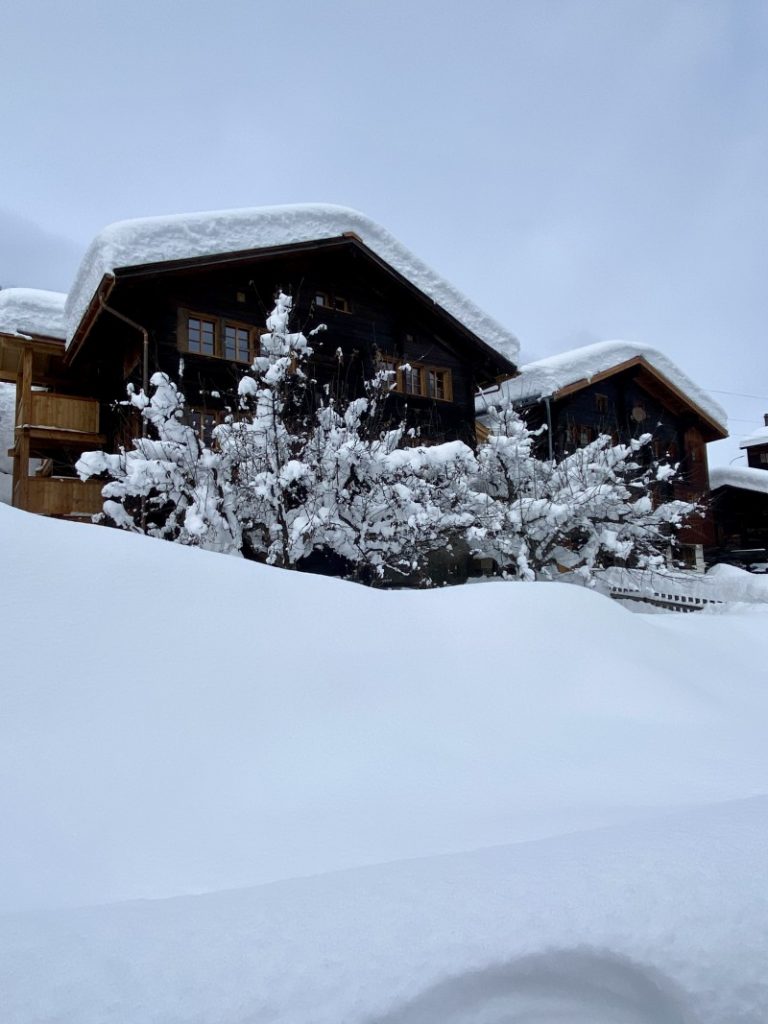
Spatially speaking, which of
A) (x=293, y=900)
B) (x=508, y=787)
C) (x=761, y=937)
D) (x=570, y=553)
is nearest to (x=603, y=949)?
(x=761, y=937)

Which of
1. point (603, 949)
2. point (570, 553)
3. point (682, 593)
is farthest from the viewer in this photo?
point (682, 593)

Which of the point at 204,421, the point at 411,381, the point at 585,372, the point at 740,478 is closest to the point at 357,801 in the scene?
the point at 204,421

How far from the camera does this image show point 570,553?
12570 millimetres

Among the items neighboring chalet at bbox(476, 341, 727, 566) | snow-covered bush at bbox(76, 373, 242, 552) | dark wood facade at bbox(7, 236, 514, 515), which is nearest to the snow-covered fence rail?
neighboring chalet at bbox(476, 341, 727, 566)

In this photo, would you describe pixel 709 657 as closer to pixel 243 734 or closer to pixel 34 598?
pixel 243 734

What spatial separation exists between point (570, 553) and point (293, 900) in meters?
11.4

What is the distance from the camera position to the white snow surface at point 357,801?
5.02 feet

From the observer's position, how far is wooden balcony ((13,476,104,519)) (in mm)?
12680

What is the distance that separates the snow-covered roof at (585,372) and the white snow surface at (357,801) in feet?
46.8

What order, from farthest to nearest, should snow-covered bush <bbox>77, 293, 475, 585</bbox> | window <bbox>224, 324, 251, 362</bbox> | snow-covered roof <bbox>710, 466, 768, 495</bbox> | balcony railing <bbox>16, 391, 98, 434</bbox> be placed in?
snow-covered roof <bbox>710, 466, 768, 495</bbox> → window <bbox>224, 324, 251, 362</bbox> → balcony railing <bbox>16, 391, 98, 434</bbox> → snow-covered bush <bbox>77, 293, 475, 585</bbox>

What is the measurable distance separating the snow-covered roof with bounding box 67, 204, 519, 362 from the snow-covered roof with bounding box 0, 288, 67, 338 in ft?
3.64

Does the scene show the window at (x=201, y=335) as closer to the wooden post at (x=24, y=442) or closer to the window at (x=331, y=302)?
the window at (x=331, y=302)

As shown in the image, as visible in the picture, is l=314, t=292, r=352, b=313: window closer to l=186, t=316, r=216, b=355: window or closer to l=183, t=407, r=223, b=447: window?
l=186, t=316, r=216, b=355: window

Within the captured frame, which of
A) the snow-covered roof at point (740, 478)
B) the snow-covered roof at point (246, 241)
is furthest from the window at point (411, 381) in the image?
the snow-covered roof at point (740, 478)
